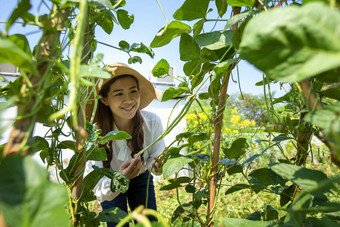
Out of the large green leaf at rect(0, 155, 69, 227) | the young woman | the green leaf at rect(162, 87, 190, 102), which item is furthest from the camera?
the young woman

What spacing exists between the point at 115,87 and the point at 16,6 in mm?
1314

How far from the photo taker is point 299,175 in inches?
13.6

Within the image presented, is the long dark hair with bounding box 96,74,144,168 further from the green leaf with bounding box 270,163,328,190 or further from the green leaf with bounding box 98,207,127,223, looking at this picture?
the green leaf with bounding box 270,163,328,190

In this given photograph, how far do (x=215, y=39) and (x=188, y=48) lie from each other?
9cm

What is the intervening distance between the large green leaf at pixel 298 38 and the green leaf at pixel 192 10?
40 centimetres

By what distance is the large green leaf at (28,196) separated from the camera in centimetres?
21

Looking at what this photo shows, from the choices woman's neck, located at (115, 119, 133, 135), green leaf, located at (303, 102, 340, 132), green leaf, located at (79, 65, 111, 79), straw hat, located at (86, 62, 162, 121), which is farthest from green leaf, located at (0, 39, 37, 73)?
woman's neck, located at (115, 119, 133, 135)

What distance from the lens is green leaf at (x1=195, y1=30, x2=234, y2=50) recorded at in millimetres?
554

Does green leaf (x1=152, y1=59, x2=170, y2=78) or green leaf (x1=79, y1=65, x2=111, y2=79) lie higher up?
green leaf (x1=152, y1=59, x2=170, y2=78)

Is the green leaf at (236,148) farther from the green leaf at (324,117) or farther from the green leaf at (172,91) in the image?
the green leaf at (324,117)

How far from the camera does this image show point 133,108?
1.68 meters

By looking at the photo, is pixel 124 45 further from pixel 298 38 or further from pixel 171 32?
pixel 298 38

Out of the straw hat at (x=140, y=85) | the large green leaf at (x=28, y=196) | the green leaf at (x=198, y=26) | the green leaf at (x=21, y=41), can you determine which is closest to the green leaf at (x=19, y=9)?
the green leaf at (x=21, y=41)

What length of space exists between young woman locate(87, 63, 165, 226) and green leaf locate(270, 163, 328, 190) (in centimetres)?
121
